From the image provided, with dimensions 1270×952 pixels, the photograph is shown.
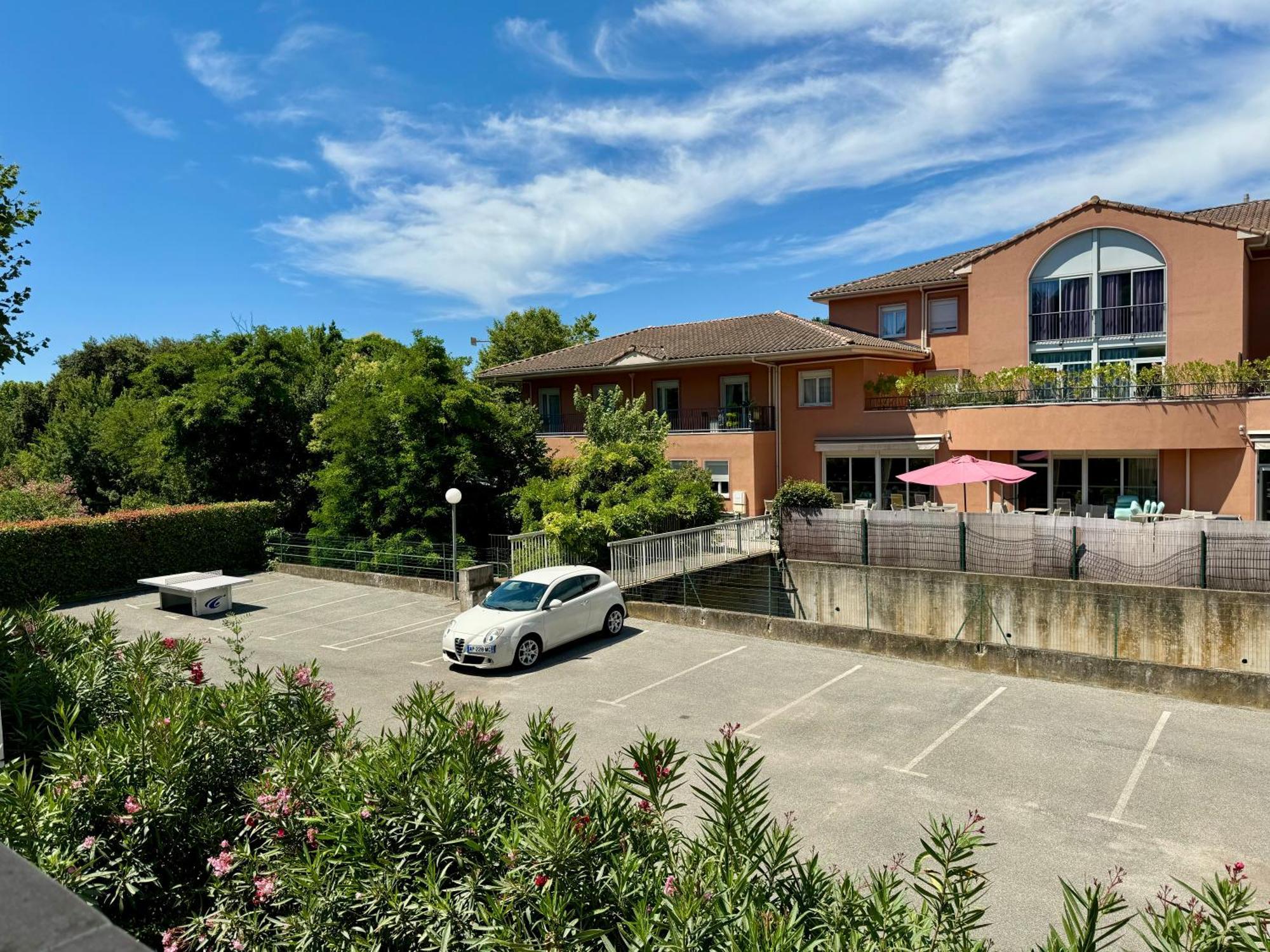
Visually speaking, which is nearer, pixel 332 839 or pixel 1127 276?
pixel 332 839

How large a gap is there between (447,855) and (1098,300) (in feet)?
88.2

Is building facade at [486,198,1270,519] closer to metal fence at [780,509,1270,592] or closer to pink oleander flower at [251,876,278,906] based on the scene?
metal fence at [780,509,1270,592]

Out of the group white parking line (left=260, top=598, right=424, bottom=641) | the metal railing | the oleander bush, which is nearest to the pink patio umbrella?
the metal railing

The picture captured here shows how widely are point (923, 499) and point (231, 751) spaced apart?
2352cm

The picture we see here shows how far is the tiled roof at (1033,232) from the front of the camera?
2381 centimetres

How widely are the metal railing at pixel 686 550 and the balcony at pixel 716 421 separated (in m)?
6.61

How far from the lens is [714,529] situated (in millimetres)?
20984

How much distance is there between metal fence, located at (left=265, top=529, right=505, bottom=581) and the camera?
21797 millimetres

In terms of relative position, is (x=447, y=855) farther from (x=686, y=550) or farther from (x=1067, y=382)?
(x=1067, y=382)

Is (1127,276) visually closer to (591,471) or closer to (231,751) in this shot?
(591,471)

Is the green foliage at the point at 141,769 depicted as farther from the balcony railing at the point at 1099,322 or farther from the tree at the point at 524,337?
the tree at the point at 524,337

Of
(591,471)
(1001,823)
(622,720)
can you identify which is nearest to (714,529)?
(591,471)

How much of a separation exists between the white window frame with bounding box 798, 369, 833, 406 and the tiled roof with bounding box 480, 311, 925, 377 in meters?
1.20

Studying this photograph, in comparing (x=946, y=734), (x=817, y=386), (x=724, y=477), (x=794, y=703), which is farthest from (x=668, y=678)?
(x=817, y=386)
